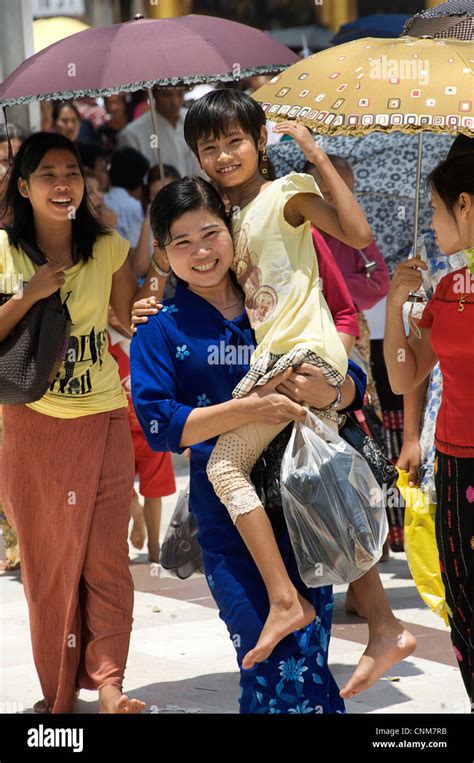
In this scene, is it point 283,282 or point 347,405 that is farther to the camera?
point 347,405

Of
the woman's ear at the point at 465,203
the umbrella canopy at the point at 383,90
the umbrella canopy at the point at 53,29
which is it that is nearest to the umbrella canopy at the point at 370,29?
the umbrella canopy at the point at 53,29

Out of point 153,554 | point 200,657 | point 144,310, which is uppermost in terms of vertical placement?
Answer: point 144,310

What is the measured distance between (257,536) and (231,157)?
1086 millimetres

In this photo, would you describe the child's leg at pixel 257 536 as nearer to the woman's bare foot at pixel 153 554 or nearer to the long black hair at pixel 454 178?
the long black hair at pixel 454 178

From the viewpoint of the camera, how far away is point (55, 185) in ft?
15.7

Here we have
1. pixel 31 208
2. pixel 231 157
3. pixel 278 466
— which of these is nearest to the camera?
pixel 278 466

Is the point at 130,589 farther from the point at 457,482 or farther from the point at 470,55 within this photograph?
the point at 470,55

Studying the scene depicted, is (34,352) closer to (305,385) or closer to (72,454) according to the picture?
(72,454)

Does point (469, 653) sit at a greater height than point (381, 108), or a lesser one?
lesser

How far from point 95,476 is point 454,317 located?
1548 millimetres

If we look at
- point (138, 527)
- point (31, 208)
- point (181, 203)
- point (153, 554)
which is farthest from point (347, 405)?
point (138, 527)

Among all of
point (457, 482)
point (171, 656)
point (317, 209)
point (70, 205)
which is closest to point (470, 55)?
point (317, 209)

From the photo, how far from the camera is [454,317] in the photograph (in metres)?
3.96

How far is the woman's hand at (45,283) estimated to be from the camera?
4.65 metres
